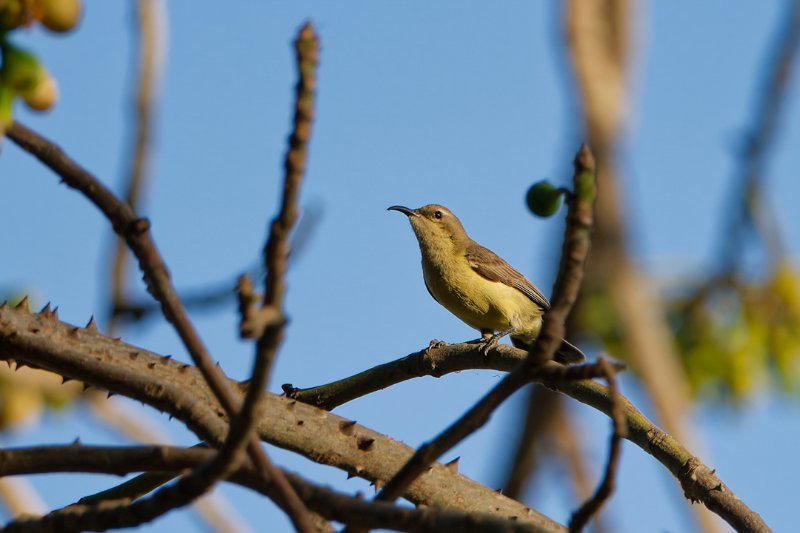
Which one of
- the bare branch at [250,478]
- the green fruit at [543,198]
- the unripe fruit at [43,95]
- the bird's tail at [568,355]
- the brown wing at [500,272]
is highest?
the brown wing at [500,272]

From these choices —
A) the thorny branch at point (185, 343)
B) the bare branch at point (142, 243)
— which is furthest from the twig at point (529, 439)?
the bare branch at point (142, 243)

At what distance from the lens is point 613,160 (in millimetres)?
8789

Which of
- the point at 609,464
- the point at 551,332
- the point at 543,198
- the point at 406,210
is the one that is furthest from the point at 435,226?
the point at 609,464

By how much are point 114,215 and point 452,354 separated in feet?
8.17

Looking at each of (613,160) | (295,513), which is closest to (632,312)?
(613,160)

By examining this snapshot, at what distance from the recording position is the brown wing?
8.82m

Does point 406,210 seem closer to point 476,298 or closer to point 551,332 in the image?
point 476,298

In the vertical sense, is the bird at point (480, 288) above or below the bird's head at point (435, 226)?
below

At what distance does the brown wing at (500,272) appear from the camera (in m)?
8.82

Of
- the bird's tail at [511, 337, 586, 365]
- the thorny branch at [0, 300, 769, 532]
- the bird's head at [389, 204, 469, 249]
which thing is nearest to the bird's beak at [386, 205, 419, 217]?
the bird's head at [389, 204, 469, 249]

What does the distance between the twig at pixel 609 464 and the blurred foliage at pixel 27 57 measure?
1389 millimetres

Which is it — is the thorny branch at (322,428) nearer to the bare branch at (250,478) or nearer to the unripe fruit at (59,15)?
the bare branch at (250,478)

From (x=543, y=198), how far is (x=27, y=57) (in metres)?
1.36

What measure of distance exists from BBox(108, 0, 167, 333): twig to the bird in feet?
11.1
